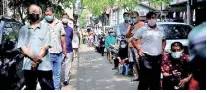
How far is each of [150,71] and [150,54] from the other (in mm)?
254

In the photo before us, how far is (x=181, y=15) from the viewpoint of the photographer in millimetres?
29844

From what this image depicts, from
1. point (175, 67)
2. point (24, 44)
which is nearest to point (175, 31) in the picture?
point (175, 67)

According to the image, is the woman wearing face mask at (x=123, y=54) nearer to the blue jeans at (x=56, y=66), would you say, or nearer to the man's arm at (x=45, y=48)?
the blue jeans at (x=56, y=66)

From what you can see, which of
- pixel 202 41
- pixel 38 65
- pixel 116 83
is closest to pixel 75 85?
pixel 116 83

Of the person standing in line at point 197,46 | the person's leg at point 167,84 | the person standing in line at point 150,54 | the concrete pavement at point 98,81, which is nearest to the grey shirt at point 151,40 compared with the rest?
the person standing in line at point 150,54

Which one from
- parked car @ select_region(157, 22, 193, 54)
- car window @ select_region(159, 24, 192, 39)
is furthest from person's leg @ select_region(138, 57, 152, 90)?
car window @ select_region(159, 24, 192, 39)

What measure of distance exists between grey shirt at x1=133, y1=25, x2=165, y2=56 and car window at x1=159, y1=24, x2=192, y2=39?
3919 millimetres

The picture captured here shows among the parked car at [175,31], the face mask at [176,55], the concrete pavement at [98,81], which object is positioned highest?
the parked car at [175,31]

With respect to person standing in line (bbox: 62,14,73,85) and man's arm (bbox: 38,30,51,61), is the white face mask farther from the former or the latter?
person standing in line (bbox: 62,14,73,85)

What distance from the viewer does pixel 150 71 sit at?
6.25m

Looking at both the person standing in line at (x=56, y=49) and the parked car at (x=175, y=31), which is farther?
the parked car at (x=175, y=31)

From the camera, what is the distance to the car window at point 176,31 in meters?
10.3

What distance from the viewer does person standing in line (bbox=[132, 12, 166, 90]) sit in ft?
20.4

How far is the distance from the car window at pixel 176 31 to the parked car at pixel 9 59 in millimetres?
4338
